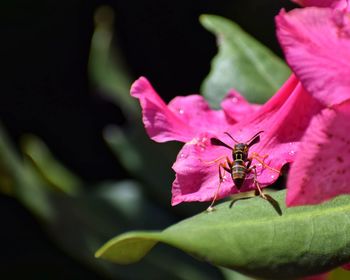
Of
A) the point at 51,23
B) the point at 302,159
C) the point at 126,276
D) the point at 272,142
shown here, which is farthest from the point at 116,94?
the point at 302,159

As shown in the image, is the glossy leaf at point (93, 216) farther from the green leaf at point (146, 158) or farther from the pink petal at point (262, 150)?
the pink petal at point (262, 150)

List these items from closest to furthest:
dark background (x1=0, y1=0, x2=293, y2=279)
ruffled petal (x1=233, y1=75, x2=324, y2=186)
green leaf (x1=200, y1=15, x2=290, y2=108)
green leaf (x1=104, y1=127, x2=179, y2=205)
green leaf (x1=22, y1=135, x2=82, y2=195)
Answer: ruffled petal (x1=233, y1=75, x2=324, y2=186)
green leaf (x1=200, y1=15, x2=290, y2=108)
green leaf (x1=22, y1=135, x2=82, y2=195)
green leaf (x1=104, y1=127, x2=179, y2=205)
dark background (x1=0, y1=0, x2=293, y2=279)

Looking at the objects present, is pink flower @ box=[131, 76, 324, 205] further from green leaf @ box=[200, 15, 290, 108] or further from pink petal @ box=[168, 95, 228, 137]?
green leaf @ box=[200, 15, 290, 108]

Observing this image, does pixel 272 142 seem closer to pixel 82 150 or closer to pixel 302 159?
pixel 302 159

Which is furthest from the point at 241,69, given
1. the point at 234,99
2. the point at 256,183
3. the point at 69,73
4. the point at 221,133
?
the point at 69,73

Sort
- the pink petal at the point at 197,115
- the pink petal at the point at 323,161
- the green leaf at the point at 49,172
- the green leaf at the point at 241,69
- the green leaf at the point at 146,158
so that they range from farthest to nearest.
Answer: the green leaf at the point at 146,158, the green leaf at the point at 49,172, the green leaf at the point at 241,69, the pink petal at the point at 197,115, the pink petal at the point at 323,161

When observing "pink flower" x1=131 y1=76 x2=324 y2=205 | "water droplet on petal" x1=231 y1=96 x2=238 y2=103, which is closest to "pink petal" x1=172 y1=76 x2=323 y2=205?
"pink flower" x1=131 y1=76 x2=324 y2=205

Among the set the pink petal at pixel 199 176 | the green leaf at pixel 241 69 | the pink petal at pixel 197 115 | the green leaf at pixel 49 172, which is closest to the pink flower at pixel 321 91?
the pink petal at pixel 199 176

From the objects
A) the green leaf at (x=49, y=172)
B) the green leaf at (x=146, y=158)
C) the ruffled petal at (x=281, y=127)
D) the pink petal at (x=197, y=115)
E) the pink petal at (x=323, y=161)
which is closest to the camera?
the pink petal at (x=323, y=161)
